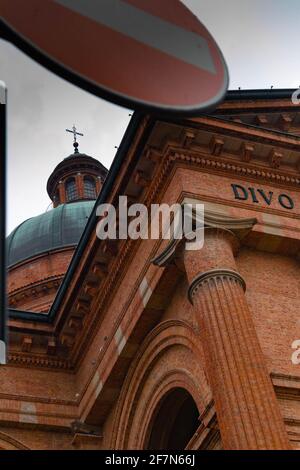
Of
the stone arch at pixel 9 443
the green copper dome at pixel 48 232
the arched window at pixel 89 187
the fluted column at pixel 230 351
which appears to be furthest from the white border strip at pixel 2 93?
the arched window at pixel 89 187

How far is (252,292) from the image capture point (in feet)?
40.5

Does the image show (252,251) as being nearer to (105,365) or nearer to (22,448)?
(105,365)

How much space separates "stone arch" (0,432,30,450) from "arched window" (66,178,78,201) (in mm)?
25217

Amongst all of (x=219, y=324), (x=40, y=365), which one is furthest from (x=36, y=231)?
(x=219, y=324)

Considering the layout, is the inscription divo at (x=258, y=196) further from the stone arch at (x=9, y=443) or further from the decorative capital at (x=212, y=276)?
the stone arch at (x=9, y=443)

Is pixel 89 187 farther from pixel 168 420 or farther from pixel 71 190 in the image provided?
pixel 168 420

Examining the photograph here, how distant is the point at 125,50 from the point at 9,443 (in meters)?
12.8

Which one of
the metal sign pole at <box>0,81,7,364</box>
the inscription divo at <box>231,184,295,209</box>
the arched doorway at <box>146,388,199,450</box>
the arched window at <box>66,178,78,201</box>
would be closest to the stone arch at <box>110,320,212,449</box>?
the arched doorway at <box>146,388,199,450</box>

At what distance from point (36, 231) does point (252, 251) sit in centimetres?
2074

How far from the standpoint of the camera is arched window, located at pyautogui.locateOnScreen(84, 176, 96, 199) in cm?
4057

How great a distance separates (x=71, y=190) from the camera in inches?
1623

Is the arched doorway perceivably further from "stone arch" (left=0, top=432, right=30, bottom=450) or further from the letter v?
the letter v

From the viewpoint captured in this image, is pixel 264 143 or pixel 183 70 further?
pixel 264 143

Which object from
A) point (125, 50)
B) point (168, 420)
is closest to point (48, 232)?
point (168, 420)
